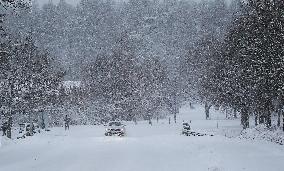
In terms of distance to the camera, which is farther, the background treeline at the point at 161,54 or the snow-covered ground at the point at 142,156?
the background treeline at the point at 161,54

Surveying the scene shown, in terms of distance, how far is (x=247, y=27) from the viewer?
35469 millimetres

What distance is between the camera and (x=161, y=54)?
11375 cm

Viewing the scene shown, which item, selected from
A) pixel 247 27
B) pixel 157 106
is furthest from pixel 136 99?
pixel 247 27

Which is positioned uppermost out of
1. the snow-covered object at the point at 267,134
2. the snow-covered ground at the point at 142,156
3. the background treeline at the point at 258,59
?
the background treeline at the point at 258,59

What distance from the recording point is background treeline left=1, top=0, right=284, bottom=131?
3228 centimetres

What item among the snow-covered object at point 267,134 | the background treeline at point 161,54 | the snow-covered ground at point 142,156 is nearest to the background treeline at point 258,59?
the background treeline at point 161,54

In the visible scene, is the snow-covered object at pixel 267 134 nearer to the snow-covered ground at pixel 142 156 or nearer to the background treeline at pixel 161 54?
the background treeline at pixel 161 54

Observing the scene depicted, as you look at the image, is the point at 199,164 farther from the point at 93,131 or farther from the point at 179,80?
the point at 179,80

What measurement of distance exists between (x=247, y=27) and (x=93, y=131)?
80.1ft

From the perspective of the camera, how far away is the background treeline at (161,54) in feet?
106

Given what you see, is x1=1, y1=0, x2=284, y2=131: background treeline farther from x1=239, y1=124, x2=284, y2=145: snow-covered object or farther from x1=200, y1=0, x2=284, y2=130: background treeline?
x1=239, y1=124, x2=284, y2=145: snow-covered object

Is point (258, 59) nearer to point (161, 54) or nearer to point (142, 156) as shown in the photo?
point (142, 156)

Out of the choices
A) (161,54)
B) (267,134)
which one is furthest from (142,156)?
A: (161,54)

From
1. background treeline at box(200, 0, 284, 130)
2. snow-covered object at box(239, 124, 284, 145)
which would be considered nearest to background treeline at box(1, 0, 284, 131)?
background treeline at box(200, 0, 284, 130)
